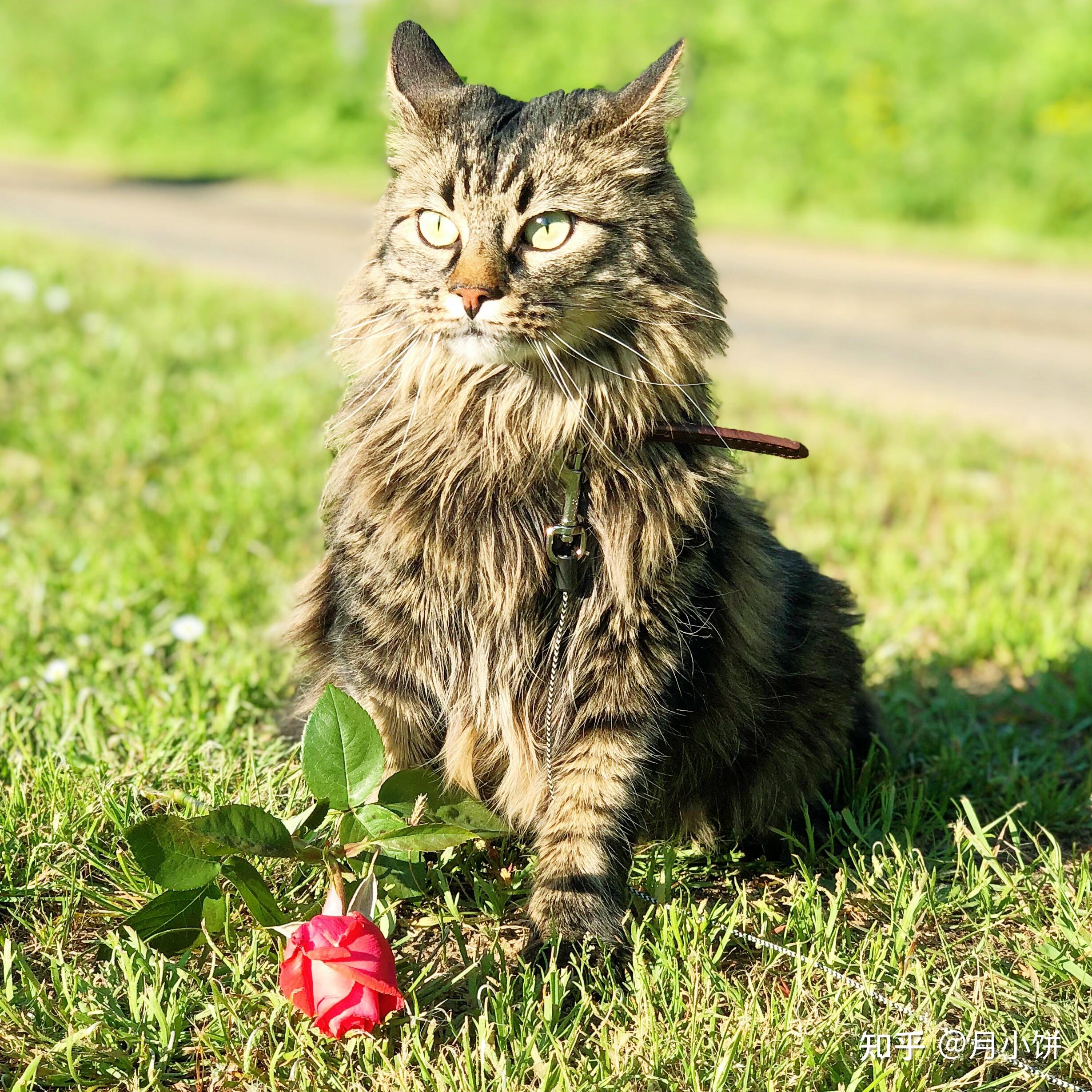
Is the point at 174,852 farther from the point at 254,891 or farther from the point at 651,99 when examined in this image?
the point at 651,99

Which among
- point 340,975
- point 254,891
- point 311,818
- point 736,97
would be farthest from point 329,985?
point 736,97

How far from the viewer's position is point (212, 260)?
9.68m

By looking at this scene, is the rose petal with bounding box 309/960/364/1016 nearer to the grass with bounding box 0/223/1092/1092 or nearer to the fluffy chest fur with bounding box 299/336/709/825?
the grass with bounding box 0/223/1092/1092

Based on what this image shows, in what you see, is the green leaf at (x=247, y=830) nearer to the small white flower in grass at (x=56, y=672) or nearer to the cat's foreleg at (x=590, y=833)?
the cat's foreleg at (x=590, y=833)

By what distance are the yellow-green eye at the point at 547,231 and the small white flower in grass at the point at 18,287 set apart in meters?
4.73

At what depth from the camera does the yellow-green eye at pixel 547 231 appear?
206 cm

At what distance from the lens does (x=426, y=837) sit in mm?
2018

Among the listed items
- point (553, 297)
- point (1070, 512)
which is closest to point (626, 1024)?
point (553, 297)

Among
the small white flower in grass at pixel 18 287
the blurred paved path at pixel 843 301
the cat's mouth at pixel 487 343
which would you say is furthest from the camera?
the blurred paved path at pixel 843 301

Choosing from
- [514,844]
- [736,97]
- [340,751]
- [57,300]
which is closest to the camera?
[340,751]

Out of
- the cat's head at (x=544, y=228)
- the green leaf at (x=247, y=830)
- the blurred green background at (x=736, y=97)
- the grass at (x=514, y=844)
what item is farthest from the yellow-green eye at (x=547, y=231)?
the blurred green background at (x=736, y=97)

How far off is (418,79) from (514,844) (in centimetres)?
150

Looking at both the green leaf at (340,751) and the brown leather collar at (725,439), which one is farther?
the brown leather collar at (725,439)

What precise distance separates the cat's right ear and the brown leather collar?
693 mm
